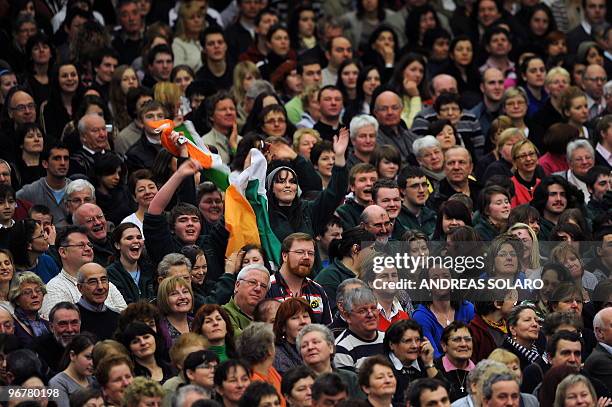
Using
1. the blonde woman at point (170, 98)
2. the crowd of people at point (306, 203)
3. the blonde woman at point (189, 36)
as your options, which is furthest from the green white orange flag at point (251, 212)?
the blonde woman at point (189, 36)

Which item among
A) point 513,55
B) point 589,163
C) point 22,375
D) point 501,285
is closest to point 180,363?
point 22,375

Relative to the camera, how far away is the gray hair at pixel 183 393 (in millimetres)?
11391

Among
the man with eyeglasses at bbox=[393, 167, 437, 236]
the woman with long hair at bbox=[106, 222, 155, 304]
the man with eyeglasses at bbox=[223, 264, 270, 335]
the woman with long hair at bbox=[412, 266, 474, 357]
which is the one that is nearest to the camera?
the man with eyeglasses at bbox=[223, 264, 270, 335]

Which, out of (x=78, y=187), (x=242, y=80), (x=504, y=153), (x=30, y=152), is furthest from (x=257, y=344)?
(x=242, y=80)

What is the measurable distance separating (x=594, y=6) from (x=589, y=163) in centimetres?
442

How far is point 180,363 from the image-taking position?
40.0ft

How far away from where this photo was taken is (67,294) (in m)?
13.5

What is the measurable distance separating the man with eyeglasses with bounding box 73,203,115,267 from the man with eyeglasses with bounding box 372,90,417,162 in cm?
340

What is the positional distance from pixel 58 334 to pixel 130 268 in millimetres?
1466

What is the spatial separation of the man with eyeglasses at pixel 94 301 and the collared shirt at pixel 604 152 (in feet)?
18.0

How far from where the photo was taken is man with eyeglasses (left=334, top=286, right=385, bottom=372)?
12773 millimetres

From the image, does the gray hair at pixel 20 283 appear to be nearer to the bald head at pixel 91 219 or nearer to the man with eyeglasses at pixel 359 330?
the bald head at pixel 91 219

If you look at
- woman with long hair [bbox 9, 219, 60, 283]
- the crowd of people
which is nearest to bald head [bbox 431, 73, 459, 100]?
the crowd of people

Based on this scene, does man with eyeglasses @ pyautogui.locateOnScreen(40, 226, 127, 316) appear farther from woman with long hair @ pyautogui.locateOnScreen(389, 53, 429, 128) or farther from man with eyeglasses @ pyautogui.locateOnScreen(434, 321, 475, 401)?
woman with long hair @ pyautogui.locateOnScreen(389, 53, 429, 128)
